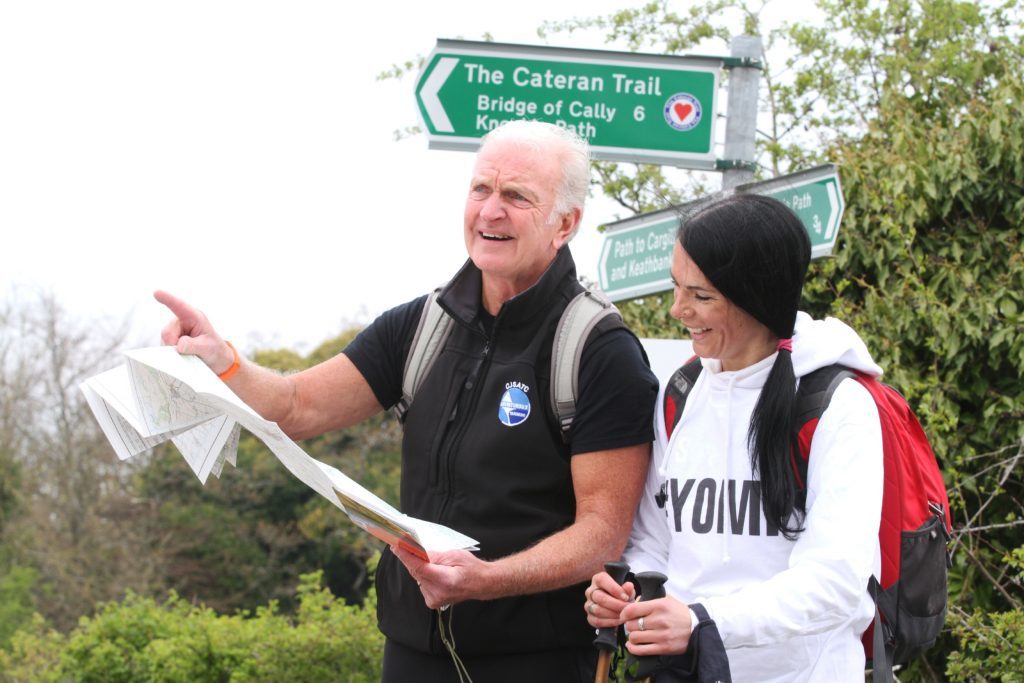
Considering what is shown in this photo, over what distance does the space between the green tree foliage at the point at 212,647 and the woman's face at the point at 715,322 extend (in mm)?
3460

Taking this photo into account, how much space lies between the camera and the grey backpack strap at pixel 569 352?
2609 millimetres

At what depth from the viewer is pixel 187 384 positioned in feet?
7.96

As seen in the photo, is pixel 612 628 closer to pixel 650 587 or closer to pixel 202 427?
pixel 650 587

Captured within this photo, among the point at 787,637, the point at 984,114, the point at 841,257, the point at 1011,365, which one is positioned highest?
the point at 984,114

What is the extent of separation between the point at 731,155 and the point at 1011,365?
4.05 ft

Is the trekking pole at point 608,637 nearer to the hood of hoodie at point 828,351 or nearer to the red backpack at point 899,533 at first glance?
the red backpack at point 899,533

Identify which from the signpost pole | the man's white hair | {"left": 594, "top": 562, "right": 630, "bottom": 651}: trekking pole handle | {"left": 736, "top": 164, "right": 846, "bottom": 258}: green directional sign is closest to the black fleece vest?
the man's white hair

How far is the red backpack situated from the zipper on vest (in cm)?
78

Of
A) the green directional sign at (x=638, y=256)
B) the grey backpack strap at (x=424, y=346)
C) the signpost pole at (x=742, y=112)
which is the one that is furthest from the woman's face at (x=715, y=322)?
the signpost pole at (x=742, y=112)

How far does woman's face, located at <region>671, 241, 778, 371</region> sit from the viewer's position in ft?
7.51

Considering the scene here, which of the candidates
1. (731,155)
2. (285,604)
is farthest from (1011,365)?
(285,604)

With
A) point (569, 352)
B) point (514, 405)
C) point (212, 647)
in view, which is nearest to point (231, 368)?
point (514, 405)

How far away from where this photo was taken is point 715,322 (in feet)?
7.54

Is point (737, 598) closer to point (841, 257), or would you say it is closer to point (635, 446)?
A: point (635, 446)
